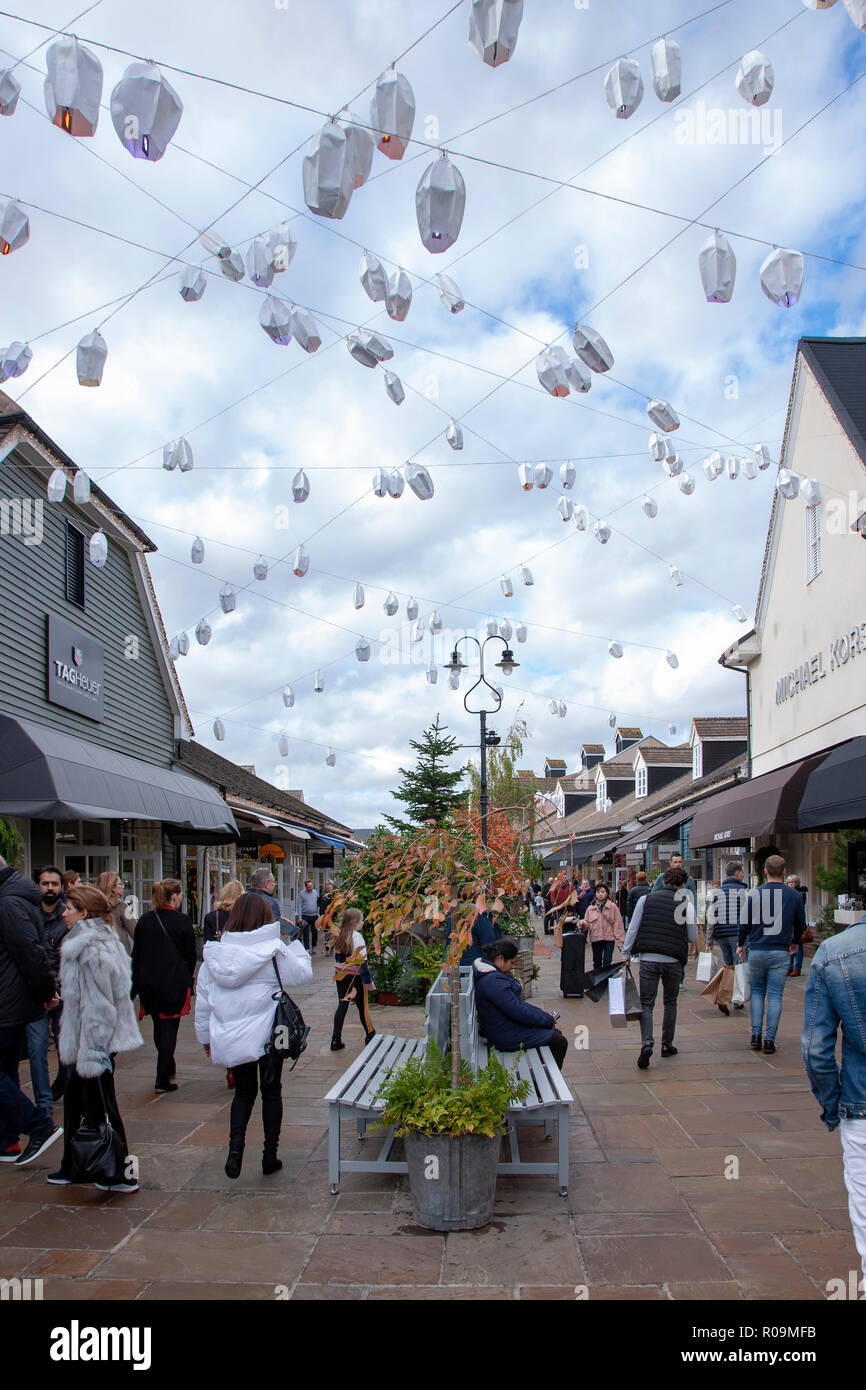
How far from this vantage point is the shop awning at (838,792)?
11125mm

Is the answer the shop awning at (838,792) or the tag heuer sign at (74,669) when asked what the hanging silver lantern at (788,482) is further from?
the tag heuer sign at (74,669)

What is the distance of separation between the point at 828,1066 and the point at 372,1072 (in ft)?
10.8

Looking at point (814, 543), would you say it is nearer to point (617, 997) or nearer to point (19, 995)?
point (617, 997)

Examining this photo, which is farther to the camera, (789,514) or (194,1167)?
(789,514)

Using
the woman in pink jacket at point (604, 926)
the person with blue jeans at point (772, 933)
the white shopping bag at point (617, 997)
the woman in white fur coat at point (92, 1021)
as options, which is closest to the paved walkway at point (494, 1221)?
the woman in white fur coat at point (92, 1021)

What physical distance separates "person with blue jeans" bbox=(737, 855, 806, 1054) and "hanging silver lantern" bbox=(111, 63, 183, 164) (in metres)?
6.91

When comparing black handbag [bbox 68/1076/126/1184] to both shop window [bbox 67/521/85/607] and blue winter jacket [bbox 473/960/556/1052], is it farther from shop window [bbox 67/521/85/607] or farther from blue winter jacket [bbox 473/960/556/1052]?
shop window [bbox 67/521/85/607]

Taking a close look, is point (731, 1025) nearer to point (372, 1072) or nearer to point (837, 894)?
point (837, 894)

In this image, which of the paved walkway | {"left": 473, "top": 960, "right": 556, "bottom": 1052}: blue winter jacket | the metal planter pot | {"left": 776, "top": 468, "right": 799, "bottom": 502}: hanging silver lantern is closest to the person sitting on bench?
{"left": 473, "top": 960, "right": 556, "bottom": 1052}: blue winter jacket

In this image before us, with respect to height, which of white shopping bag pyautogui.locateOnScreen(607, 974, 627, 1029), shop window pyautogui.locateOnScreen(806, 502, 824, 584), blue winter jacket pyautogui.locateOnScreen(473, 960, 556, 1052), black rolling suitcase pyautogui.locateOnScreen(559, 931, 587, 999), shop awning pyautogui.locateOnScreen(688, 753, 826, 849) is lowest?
black rolling suitcase pyautogui.locateOnScreen(559, 931, 587, 999)

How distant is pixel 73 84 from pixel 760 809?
13670 millimetres

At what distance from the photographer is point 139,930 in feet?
26.5

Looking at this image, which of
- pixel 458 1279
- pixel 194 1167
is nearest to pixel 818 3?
pixel 458 1279

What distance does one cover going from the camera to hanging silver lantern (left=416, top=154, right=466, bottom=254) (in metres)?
4.59
